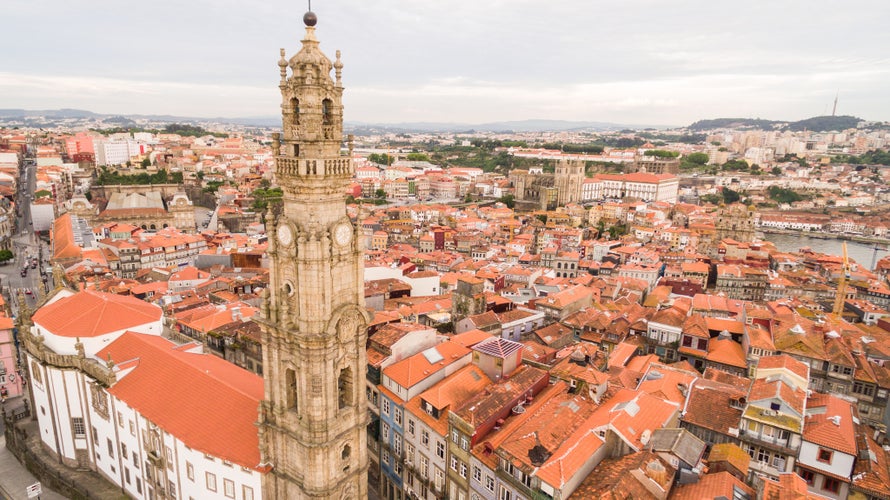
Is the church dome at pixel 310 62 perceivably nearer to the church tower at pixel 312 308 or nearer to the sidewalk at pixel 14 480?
the church tower at pixel 312 308

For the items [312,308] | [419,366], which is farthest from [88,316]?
[419,366]

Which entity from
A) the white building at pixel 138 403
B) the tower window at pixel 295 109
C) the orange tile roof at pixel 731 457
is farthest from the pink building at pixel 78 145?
the orange tile roof at pixel 731 457

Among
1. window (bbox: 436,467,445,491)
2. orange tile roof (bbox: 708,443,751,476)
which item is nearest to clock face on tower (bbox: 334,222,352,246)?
window (bbox: 436,467,445,491)

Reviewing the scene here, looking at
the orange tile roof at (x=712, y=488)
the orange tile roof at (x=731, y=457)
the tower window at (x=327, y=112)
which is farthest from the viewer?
the orange tile roof at (x=731, y=457)

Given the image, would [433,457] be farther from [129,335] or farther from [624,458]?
[129,335]

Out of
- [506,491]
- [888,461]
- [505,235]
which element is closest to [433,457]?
[506,491]

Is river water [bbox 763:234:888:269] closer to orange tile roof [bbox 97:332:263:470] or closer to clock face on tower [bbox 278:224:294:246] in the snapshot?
orange tile roof [bbox 97:332:263:470]

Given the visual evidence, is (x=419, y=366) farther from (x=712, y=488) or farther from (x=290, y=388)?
(x=712, y=488)
